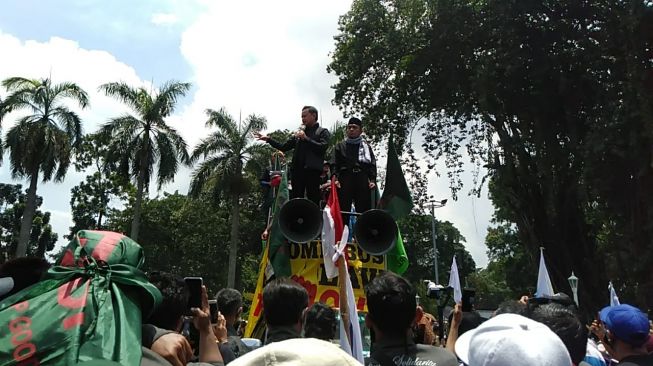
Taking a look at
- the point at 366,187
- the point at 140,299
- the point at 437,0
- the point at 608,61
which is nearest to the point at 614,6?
the point at 608,61

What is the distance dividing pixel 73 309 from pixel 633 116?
1555 cm

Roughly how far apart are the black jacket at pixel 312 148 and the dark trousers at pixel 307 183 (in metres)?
0.08

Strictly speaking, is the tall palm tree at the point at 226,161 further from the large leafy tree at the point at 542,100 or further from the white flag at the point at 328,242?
the white flag at the point at 328,242

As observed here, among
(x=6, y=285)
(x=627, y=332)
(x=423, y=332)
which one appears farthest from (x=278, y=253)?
(x=6, y=285)

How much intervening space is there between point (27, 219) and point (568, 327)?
2326 centimetres

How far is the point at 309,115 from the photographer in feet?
22.8

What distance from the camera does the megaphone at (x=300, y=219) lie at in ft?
19.9

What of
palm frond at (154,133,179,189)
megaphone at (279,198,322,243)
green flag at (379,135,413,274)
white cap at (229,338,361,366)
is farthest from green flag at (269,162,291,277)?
palm frond at (154,133,179,189)

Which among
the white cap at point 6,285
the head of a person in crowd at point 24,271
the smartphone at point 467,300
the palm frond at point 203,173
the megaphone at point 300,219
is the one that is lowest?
the smartphone at point 467,300

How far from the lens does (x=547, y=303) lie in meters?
2.79

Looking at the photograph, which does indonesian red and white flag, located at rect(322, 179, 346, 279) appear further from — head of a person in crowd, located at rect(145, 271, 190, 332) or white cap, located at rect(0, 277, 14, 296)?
white cap, located at rect(0, 277, 14, 296)

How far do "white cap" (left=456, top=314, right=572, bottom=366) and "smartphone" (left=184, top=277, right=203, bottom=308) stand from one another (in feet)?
4.66

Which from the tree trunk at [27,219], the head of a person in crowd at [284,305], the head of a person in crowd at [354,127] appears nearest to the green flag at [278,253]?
the head of a person in crowd at [354,127]

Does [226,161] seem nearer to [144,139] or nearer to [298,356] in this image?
[144,139]
